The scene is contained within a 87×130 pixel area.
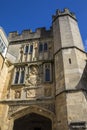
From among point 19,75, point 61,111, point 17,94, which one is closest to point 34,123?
point 17,94

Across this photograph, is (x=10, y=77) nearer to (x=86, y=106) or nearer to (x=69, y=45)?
(x=69, y=45)

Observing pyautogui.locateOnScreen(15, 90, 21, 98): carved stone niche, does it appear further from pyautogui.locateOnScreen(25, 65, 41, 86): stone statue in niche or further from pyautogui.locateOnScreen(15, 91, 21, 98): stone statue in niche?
pyautogui.locateOnScreen(25, 65, 41, 86): stone statue in niche

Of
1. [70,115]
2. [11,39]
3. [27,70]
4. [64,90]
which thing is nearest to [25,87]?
[27,70]

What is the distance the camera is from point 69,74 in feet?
30.5

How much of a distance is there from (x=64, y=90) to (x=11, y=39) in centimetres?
798

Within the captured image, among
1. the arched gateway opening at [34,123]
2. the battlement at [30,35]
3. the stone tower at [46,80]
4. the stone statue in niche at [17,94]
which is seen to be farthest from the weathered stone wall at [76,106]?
the battlement at [30,35]

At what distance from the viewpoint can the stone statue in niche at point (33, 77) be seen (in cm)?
1054

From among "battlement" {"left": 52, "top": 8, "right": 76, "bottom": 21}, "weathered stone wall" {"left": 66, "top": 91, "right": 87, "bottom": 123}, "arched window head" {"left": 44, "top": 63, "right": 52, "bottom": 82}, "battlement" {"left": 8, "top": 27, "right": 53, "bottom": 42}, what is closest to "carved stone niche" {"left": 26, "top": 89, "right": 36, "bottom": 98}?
"arched window head" {"left": 44, "top": 63, "right": 52, "bottom": 82}

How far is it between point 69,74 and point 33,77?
9.01 ft

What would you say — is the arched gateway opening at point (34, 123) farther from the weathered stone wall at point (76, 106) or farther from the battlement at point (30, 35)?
the battlement at point (30, 35)

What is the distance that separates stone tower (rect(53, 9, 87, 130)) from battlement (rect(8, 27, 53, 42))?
1118mm

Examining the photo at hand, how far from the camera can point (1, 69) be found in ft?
36.4

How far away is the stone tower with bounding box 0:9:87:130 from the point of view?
827 centimetres

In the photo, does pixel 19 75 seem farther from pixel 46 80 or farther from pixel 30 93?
pixel 46 80
